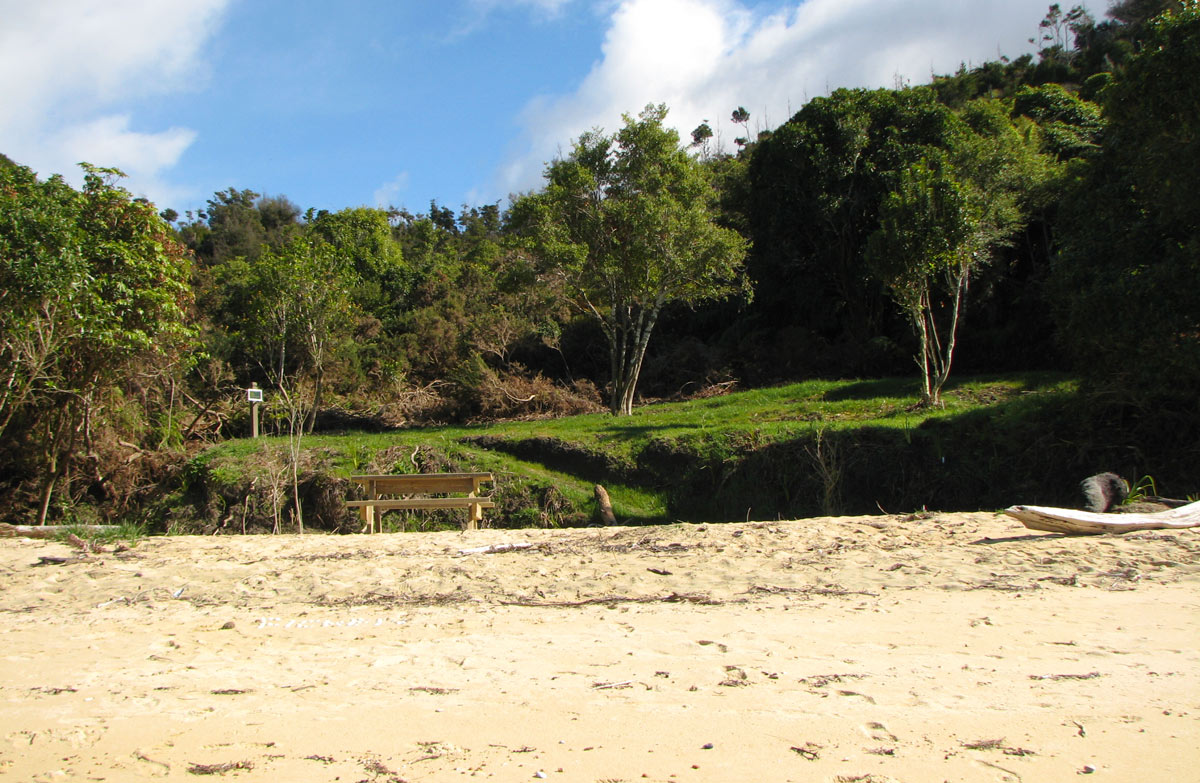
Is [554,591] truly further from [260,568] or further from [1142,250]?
[1142,250]

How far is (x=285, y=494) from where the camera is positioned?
604 inches

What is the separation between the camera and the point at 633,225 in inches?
775

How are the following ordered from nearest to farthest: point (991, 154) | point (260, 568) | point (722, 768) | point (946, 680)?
point (722, 768) → point (946, 680) → point (260, 568) → point (991, 154)

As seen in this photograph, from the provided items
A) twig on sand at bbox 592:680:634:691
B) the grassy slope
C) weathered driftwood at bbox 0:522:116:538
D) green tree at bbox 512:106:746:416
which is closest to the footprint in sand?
twig on sand at bbox 592:680:634:691

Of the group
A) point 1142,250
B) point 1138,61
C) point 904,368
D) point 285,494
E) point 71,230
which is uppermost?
point 1138,61

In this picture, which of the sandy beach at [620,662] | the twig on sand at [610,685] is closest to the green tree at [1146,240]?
the sandy beach at [620,662]

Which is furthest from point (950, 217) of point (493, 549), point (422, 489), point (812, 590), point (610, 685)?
point (610, 685)

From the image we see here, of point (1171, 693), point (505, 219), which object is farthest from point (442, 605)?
point (505, 219)

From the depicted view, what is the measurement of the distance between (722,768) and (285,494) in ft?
45.5

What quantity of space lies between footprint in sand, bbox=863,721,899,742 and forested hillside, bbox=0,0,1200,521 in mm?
10072

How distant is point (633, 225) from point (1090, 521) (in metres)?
13.7

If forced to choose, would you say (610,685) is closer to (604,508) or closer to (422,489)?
(422,489)

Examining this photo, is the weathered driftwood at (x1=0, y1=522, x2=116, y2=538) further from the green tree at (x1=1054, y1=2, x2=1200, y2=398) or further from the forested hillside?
the green tree at (x1=1054, y1=2, x2=1200, y2=398)

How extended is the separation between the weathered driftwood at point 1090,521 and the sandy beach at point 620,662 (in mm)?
201
